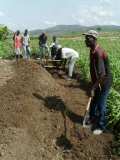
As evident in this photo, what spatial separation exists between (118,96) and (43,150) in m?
2.68

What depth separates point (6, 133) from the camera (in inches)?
320

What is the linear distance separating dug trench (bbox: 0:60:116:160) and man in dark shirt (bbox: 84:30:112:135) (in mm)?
332

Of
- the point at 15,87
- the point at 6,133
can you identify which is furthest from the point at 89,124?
the point at 15,87

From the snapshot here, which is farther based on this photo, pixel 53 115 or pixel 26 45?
pixel 26 45

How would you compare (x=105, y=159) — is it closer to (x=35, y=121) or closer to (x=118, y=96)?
(x=35, y=121)

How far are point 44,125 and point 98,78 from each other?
4.70 feet

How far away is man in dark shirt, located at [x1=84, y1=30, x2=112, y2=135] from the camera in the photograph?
8.09 metres

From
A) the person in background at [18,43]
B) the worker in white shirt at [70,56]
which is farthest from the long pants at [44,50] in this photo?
the worker in white shirt at [70,56]

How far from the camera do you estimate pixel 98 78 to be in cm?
820

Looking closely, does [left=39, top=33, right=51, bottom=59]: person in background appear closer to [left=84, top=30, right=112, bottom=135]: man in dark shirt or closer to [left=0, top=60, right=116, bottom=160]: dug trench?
[left=0, top=60, right=116, bottom=160]: dug trench

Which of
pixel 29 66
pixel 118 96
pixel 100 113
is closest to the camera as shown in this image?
pixel 100 113

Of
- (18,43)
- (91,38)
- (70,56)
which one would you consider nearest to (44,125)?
(91,38)

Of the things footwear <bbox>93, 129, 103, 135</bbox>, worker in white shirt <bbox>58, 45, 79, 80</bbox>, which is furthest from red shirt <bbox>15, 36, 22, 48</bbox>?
footwear <bbox>93, 129, 103, 135</bbox>

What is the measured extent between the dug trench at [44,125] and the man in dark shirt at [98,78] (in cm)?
33
